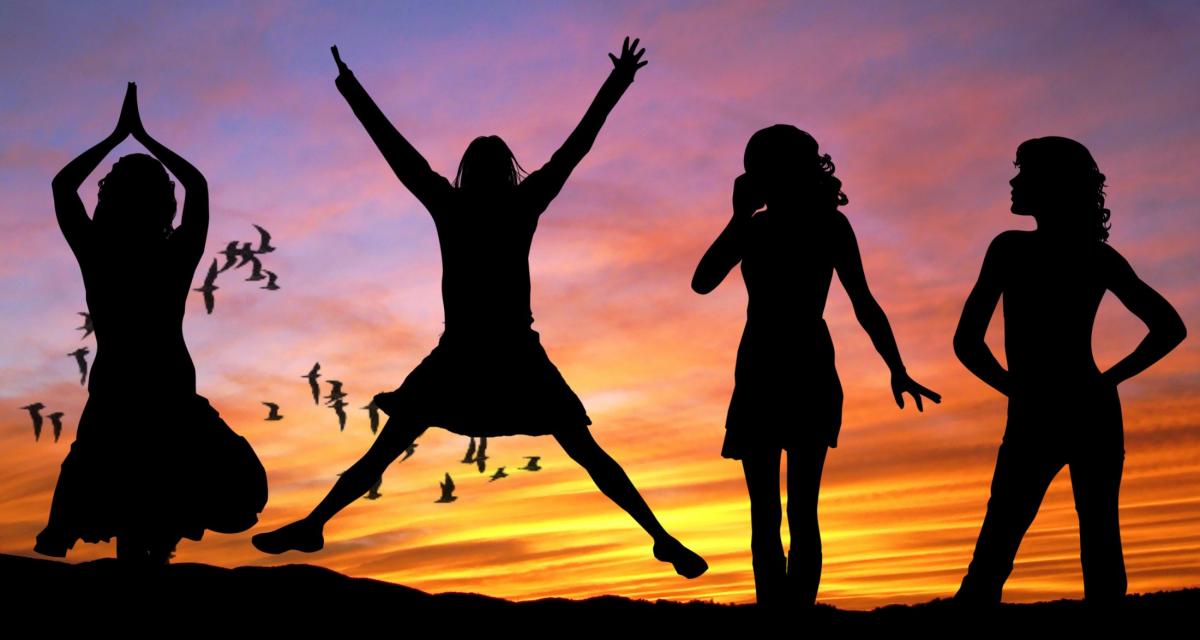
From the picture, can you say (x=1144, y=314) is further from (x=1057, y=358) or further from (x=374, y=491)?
(x=374, y=491)

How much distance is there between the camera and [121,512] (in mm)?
7918

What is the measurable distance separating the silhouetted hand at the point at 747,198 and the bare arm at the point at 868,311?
50 centimetres

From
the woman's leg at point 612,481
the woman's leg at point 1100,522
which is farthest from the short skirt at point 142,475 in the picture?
the woman's leg at point 1100,522

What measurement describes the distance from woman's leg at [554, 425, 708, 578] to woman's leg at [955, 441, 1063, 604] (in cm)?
176

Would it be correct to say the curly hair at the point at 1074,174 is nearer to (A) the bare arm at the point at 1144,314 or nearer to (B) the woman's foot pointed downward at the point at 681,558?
(A) the bare arm at the point at 1144,314

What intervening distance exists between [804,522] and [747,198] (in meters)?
1.87

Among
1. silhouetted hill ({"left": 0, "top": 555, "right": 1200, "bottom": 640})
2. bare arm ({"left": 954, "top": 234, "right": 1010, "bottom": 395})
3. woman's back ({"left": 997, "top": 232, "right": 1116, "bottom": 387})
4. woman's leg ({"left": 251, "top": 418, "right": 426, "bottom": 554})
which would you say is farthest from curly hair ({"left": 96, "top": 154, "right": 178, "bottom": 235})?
woman's back ({"left": 997, "top": 232, "right": 1116, "bottom": 387})

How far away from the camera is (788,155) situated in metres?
7.39

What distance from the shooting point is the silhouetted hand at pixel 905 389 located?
295 inches

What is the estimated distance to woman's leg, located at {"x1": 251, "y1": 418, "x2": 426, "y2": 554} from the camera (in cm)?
752

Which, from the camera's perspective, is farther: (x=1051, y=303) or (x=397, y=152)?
(x=397, y=152)

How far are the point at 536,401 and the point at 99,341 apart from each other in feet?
8.88

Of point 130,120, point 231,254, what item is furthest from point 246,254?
point 130,120

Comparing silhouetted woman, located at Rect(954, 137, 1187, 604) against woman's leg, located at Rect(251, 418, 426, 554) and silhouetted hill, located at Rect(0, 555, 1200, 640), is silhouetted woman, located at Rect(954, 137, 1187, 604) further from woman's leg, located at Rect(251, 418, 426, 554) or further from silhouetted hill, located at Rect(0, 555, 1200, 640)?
woman's leg, located at Rect(251, 418, 426, 554)
